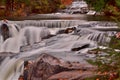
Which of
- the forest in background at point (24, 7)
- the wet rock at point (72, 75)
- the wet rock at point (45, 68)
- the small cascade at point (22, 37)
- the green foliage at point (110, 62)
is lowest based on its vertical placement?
the forest in background at point (24, 7)

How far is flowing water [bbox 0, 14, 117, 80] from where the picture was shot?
11656 millimetres

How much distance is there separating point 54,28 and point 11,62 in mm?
6719

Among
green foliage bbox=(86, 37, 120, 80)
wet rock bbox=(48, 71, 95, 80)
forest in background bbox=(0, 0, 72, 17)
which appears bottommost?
forest in background bbox=(0, 0, 72, 17)

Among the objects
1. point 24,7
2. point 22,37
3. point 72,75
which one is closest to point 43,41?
point 22,37

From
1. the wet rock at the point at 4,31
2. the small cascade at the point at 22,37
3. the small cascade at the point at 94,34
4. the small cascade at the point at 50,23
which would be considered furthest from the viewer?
the small cascade at the point at 50,23

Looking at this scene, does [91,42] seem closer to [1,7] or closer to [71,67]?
[71,67]

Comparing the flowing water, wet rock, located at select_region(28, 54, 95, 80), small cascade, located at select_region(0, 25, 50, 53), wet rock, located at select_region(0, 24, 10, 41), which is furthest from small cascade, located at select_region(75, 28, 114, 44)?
wet rock, located at select_region(28, 54, 95, 80)

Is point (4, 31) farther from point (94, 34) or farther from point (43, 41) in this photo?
point (94, 34)

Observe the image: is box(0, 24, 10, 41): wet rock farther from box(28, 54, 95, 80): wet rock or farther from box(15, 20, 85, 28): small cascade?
box(28, 54, 95, 80): wet rock

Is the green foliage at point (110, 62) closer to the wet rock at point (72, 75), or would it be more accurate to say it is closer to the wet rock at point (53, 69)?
the wet rock at point (72, 75)

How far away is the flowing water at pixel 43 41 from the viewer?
→ 1166 centimetres

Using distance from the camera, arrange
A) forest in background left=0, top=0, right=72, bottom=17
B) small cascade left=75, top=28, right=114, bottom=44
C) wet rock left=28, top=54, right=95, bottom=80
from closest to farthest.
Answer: wet rock left=28, top=54, right=95, bottom=80 < small cascade left=75, top=28, right=114, bottom=44 < forest in background left=0, top=0, right=72, bottom=17

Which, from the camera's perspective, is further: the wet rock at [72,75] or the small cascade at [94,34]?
→ the small cascade at [94,34]

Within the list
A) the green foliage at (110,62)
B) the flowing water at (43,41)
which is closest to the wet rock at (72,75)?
the green foliage at (110,62)
